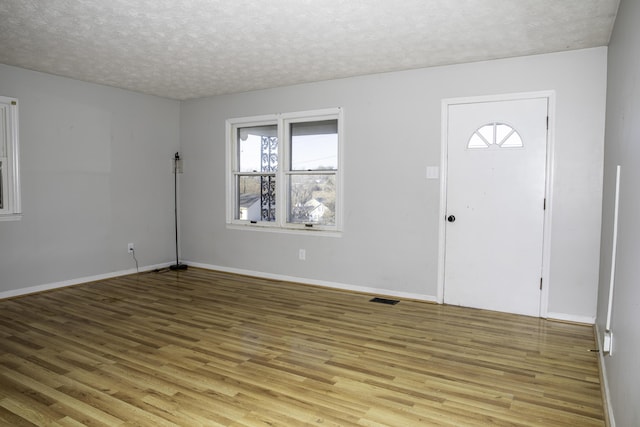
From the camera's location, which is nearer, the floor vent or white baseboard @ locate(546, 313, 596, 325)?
white baseboard @ locate(546, 313, 596, 325)

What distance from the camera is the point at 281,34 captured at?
141 inches

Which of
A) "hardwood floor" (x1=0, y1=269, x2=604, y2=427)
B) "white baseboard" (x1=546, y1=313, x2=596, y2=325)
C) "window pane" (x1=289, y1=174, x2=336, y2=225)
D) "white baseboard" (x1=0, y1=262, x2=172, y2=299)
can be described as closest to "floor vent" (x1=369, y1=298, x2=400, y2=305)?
"hardwood floor" (x1=0, y1=269, x2=604, y2=427)

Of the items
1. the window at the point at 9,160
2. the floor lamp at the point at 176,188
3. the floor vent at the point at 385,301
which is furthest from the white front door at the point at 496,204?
the window at the point at 9,160

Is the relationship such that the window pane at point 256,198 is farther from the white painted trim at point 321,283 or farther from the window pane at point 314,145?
the white painted trim at point 321,283

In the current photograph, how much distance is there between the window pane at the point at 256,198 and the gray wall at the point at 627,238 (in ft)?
12.8

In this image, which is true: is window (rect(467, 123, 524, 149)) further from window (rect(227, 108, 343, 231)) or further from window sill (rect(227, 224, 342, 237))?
window sill (rect(227, 224, 342, 237))

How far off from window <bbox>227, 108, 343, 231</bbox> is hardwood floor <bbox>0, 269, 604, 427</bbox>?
4.20 ft

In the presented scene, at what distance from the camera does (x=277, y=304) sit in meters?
4.47

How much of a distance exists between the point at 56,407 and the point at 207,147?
14.1ft

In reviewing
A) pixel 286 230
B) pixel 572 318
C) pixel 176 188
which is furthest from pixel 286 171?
pixel 572 318

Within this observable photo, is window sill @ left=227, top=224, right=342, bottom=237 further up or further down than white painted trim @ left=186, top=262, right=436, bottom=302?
further up

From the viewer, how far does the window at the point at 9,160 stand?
452 centimetres

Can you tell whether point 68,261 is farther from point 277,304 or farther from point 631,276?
point 631,276

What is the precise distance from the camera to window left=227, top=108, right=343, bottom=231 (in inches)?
206
